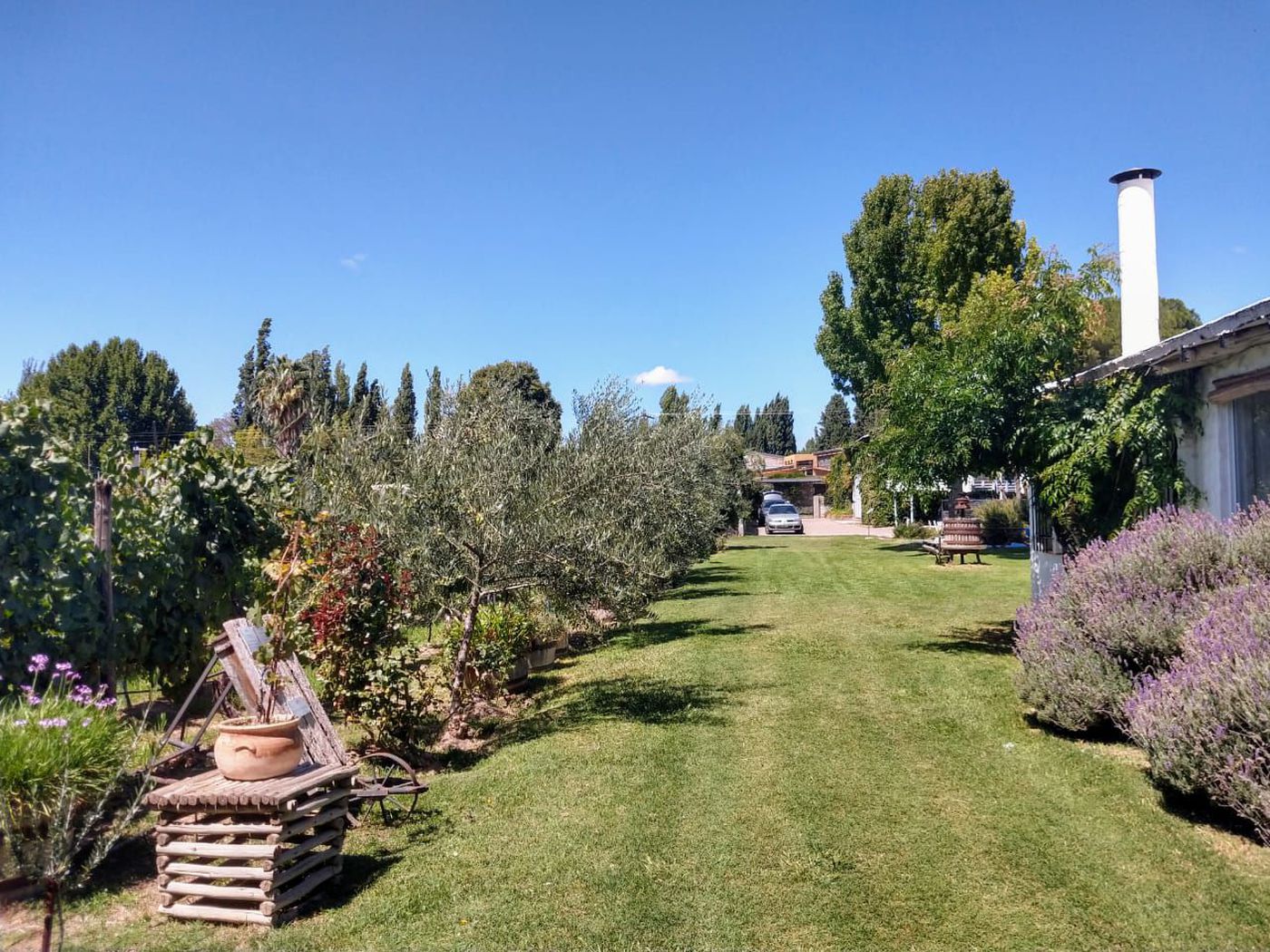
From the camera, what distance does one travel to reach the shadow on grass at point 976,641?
10906mm

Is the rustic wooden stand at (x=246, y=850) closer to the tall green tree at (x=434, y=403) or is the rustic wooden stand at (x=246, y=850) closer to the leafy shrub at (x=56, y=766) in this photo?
the leafy shrub at (x=56, y=766)

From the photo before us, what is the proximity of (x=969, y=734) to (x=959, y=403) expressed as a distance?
412cm

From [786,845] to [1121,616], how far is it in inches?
125

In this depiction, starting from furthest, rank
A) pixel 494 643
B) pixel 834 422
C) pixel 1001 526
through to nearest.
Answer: pixel 834 422
pixel 1001 526
pixel 494 643

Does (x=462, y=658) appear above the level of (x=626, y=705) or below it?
above

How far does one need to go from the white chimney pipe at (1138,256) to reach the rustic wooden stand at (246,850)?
32.6 ft

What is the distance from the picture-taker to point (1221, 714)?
4711mm

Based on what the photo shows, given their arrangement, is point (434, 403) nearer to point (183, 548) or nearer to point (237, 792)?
point (183, 548)

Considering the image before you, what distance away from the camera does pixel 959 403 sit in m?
9.99

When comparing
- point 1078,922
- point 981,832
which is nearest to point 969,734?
point 981,832

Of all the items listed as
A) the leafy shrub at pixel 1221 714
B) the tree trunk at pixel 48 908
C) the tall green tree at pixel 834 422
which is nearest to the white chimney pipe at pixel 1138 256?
the leafy shrub at pixel 1221 714

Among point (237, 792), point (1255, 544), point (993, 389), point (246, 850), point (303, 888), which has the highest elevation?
point (993, 389)

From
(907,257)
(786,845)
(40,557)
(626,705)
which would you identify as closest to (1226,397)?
(786,845)

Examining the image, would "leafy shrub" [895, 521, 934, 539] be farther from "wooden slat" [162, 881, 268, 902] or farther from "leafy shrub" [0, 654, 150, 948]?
"wooden slat" [162, 881, 268, 902]
